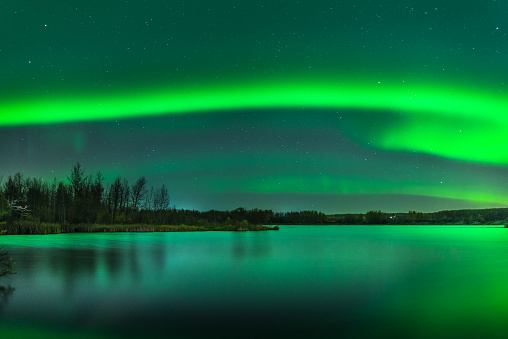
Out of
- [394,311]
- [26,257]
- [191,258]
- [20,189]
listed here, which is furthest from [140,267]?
[20,189]

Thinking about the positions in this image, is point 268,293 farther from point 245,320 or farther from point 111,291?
point 111,291

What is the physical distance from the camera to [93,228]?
58.1 meters

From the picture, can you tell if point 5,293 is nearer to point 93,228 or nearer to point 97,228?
point 93,228

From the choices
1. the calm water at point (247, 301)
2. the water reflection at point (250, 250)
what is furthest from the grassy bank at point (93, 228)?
the calm water at point (247, 301)

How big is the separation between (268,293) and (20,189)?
242 feet

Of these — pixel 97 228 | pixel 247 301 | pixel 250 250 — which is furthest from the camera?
pixel 97 228

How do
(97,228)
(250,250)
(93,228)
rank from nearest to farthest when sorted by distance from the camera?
(250,250), (93,228), (97,228)

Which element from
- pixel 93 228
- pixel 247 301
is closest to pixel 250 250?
pixel 247 301

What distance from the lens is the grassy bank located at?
4409 cm

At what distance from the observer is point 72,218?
62.5 m

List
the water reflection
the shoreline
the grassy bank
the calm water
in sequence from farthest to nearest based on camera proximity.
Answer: the shoreline → the grassy bank → the water reflection → the calm water

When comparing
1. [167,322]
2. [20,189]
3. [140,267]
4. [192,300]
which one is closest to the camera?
[167,322]

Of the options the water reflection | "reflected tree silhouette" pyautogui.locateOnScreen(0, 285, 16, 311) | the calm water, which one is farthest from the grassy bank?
"reflected tree silhouette" pyautogui.locateOnScreen(0, 285, 16, 311)

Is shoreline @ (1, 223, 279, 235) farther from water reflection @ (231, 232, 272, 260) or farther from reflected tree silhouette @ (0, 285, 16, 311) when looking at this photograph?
reflected tree silhouette @ (0, 285, 16, 311)
